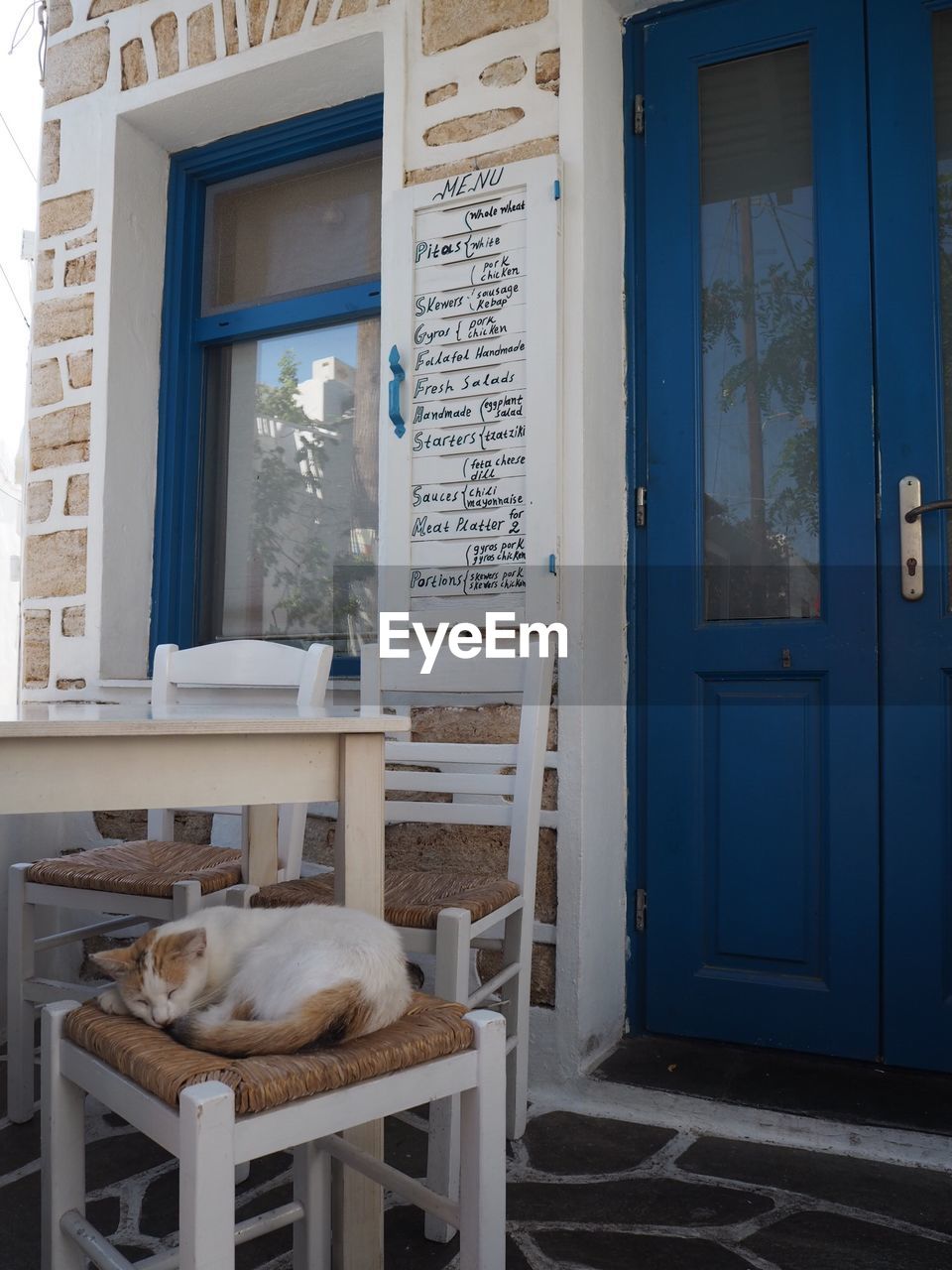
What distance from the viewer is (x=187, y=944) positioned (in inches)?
51.5

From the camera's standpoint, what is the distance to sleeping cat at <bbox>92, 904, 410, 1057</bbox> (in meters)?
1.18

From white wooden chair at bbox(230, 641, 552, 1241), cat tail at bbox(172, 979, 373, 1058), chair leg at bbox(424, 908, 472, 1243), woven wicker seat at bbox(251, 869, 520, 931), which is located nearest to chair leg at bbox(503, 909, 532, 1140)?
white wooden chair at bbox(230, 641, 552, 1241)

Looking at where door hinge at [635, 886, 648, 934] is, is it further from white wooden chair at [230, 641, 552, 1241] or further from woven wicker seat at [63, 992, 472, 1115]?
woven wicker seat at [63, 992, 472, 1115]

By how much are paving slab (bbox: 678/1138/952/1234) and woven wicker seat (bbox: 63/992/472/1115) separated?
1.03m

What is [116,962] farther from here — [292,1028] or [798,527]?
[798,527]

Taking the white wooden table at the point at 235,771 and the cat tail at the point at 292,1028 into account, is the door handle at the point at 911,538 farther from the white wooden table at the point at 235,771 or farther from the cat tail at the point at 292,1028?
the cat tail at the point at 292,1028

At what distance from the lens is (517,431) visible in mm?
2643

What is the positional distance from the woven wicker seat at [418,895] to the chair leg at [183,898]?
0.50 ft

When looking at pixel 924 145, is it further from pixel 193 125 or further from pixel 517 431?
pixel 193 125

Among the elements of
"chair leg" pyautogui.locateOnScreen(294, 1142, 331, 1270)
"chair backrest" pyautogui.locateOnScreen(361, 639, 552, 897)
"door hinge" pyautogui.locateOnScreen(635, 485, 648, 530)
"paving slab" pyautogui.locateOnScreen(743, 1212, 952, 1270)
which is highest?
"door hinge" pyautogui.locateOnScreen(635, 485, 648, 530)

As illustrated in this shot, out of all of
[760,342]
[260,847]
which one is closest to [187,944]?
[260,847]

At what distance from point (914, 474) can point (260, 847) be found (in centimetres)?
177

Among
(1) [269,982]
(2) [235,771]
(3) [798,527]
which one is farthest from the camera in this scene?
(3) [798,527]

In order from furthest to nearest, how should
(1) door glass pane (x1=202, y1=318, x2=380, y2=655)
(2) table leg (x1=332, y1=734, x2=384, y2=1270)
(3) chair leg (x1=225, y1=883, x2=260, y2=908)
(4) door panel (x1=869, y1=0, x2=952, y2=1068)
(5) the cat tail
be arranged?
(1) door glass pane (x1=202, y1=318, x2=380, y2=655)
(4) door panel (x1=869, y1=0, x2=952, y2=1068)
(3) chair leg (x1=225, y1=883, x2=260, y2=908)
(2) table leg (x1=332, y1=734, x2=384, y2=1270)
(5) the cat tail
